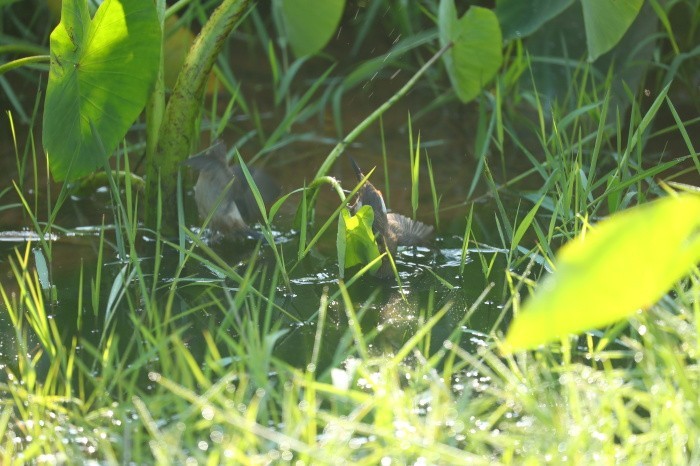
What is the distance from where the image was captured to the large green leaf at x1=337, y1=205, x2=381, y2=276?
1607 mm

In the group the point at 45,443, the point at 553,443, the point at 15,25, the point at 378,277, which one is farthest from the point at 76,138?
the point at 15,25

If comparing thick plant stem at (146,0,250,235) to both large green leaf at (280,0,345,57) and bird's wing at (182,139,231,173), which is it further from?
large green leaf at (280,0,345,57)

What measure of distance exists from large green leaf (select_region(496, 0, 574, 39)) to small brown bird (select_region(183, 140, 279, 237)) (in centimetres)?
68

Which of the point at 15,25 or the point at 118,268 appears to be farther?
the point at 15,25

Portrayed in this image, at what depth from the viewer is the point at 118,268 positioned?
5.74 feet

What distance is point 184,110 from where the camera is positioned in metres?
1.83

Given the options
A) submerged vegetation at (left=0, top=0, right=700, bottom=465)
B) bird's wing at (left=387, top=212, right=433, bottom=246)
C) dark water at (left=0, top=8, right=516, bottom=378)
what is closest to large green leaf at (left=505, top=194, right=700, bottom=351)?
submerged vegetation at (left=0, top=0, right=700, bottom=465)

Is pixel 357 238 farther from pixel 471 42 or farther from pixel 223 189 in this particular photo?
pixel 471 42

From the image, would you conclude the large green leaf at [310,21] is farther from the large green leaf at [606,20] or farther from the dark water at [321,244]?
the large green leaf at [606,20]

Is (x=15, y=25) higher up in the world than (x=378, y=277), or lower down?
higher up

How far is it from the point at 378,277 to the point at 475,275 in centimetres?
16

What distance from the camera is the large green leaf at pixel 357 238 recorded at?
63.3 inches

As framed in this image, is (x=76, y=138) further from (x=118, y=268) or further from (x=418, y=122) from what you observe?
(x=418, y=122)

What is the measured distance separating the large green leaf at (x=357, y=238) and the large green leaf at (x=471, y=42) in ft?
1.79
